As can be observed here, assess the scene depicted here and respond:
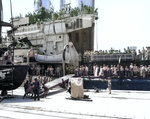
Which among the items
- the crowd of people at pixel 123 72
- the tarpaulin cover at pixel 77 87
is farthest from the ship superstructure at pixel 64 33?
the tarpaulin cover at pixel 77 87

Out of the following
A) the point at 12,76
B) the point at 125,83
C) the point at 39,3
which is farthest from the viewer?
the point at 39,3

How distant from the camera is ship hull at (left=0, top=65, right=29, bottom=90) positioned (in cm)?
1559

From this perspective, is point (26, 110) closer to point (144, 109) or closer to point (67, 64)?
point (144, 109)

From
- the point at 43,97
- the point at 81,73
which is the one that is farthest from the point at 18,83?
the point at 81,73

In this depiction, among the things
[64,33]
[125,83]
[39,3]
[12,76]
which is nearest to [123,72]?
[125,83]

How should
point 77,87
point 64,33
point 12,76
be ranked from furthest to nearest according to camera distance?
point 64,33
point 12,76
point 77,87

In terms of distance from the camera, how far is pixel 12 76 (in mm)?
15656

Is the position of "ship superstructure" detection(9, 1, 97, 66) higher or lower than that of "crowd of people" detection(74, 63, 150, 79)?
higher

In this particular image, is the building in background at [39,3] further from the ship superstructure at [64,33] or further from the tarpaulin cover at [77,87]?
the tarpaulin cover at [77,87]

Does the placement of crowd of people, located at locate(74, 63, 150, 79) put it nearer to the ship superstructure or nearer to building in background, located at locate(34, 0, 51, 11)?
the ship superstructure

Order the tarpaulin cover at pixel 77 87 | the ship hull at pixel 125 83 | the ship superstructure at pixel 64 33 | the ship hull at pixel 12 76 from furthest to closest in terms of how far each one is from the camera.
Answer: the ship superstructure at pixel 64 33
the ship hull at pixel 125 83
the ship hull at pixel 12 76
the tarpaulin cover at pixel 77 87

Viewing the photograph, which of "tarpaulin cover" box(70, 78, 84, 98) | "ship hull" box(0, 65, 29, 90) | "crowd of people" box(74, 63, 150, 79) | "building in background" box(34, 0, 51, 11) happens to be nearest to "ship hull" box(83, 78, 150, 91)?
"crowd of people" box(74, 63, 150, 79)

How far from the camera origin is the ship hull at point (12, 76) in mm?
15586

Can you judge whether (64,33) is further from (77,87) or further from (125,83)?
(77,87)
